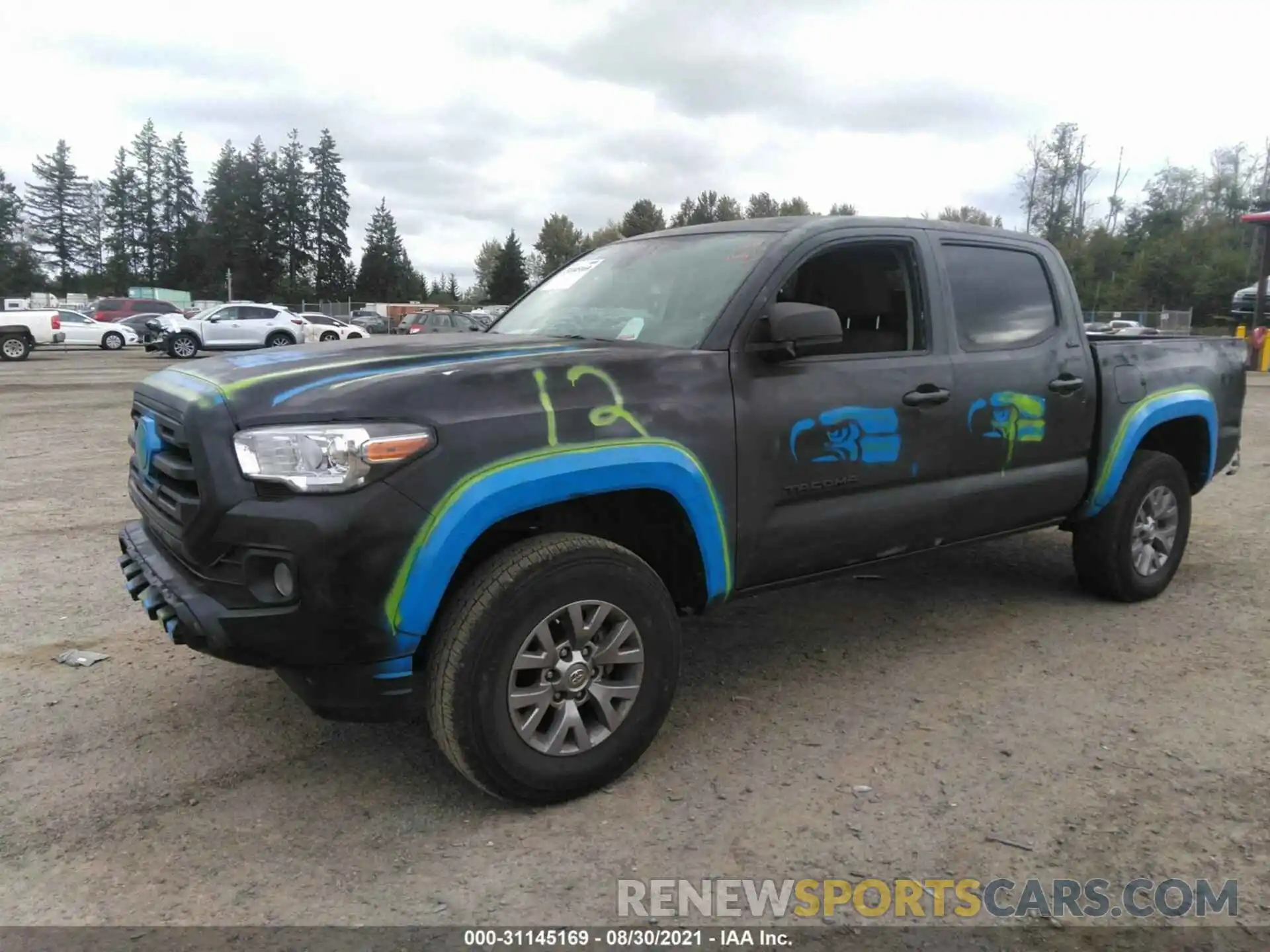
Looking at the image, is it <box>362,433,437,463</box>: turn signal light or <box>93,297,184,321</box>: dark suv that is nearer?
<box>362,433,437,463</box>: turn signal light

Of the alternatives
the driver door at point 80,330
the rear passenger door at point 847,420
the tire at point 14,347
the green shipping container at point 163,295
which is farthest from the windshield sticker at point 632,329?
the green shipping container at point 163,295

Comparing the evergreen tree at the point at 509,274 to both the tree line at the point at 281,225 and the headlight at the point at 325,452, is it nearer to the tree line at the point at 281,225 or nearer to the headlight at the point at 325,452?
the tree line at the point at 281,225

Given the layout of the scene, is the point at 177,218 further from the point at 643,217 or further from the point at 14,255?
the point at 643,217

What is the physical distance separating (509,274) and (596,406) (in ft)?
266

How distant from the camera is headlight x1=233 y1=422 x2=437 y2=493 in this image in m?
2.62

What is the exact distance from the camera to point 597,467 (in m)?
2.97

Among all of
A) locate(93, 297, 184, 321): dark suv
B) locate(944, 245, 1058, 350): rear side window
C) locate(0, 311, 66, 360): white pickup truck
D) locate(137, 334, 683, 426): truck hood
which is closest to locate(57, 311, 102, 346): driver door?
locate(0, 311, 66, 360): white pickup truck

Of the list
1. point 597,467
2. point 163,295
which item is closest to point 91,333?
point 597,467

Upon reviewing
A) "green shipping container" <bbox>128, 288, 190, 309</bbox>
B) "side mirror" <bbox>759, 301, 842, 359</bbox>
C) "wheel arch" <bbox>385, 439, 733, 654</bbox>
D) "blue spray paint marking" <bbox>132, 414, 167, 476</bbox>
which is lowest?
"wheel arch" <bbox>385, 439, 733, 654</bbox>

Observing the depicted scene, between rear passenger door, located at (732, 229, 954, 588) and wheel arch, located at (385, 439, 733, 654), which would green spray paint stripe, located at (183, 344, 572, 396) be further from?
rear passenger door, located at (732, 229, 954, 588)

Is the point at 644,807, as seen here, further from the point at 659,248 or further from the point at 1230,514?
the point at 1230,514

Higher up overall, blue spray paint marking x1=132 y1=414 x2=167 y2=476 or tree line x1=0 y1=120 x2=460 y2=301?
tree line x1=0 y1=120 x2=460 y2=301

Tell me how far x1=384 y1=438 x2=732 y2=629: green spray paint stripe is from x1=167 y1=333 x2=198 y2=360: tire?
28003 millimetres

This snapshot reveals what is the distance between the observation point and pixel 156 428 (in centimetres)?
311
